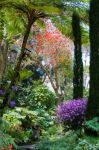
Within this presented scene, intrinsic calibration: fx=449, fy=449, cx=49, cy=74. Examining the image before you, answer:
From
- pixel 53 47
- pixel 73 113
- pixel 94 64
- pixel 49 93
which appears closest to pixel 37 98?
pixel 49 93

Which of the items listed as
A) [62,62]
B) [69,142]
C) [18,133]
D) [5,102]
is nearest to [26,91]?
[62,62]

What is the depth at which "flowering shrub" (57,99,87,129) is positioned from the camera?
9938 mm

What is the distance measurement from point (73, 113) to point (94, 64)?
156 centimetres

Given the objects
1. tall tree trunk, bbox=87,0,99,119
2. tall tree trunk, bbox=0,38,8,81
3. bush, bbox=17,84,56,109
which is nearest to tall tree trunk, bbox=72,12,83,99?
tall tree trunk, bbox=87,0,99,119

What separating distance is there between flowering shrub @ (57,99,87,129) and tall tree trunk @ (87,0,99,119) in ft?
3.30

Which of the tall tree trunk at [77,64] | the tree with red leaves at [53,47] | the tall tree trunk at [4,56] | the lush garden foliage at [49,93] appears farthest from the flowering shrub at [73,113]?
the tree with red leaves at [53,47]

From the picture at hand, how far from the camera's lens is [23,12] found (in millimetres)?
10664

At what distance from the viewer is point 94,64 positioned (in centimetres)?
896

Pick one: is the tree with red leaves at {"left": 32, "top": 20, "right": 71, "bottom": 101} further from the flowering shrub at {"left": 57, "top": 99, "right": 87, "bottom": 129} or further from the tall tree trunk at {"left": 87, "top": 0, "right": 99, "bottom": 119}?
the tall tree trunk at {"left": 87, "top": 0, "right": 99, "bottom": 119}

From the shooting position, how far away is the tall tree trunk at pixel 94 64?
28.9 feet

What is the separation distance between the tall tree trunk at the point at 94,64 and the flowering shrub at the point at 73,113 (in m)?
1.01

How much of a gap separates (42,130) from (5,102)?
3628mm

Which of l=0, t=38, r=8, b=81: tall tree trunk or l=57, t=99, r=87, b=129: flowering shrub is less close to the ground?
l=0, t=38, r=8, b=81: tall tree trunk

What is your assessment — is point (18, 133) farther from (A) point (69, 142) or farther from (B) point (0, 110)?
(A) point (69, 142)
